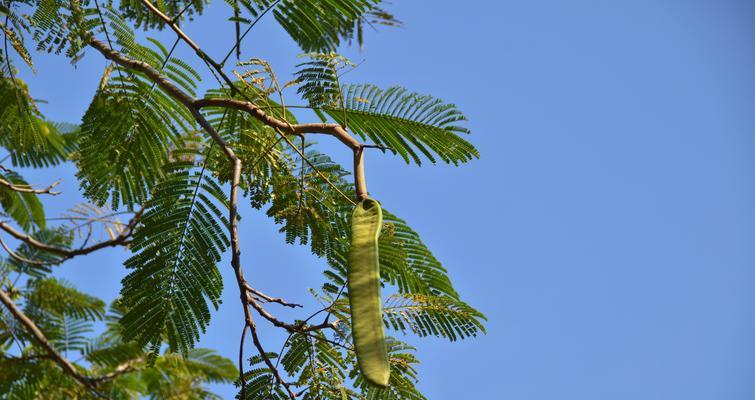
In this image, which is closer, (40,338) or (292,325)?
(292,325)

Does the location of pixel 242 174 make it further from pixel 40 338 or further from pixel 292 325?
pixel 40 338

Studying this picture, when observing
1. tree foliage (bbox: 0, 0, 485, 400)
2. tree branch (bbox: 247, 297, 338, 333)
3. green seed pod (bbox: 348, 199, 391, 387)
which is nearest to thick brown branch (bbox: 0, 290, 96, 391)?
tree foliage (bbox: 0, 0, 485, 400)

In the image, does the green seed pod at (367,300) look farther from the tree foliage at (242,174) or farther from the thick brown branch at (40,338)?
the thick brown branch at (40,338)

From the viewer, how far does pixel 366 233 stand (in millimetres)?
1748

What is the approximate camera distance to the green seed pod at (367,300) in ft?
5.21

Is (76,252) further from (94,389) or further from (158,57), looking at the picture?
(158,57)

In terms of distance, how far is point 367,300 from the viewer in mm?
1644

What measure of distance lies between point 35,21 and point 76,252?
2.12m

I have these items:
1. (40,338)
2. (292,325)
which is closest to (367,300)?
(292,325)

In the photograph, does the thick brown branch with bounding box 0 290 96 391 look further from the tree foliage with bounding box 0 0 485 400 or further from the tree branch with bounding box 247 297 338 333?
the tree branch with bounding box 247 297 338 333

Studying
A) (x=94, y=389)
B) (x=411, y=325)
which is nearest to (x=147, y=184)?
(x=411, y=325)

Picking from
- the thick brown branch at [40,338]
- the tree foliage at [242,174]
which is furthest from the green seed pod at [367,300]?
the thick brown branch at [40,338]

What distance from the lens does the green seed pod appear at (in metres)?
1.59

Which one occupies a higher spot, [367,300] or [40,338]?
[40,338]
